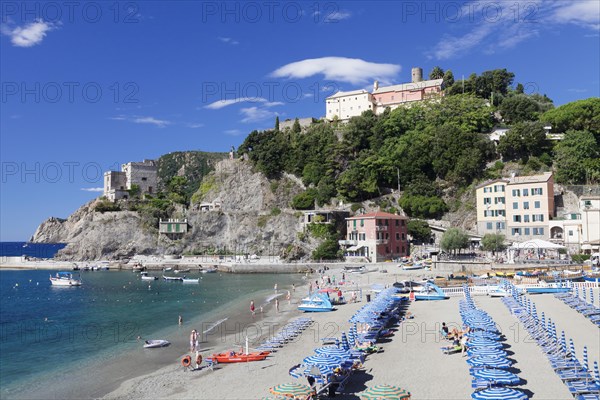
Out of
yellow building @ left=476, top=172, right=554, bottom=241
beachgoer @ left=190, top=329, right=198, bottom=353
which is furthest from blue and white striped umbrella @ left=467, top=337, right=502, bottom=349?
yellow building @ left=476, top=172, right=554, bottom=241

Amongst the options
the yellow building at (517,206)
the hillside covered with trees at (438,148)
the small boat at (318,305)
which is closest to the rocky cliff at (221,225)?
the hillside covered with trees at (438,148)

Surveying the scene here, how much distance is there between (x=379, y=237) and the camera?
205ft

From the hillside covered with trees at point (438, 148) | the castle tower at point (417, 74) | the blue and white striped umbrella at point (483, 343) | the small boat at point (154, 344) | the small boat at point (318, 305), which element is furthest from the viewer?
the castle tower at point (417, 74)

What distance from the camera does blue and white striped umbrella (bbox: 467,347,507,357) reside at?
16891 mm

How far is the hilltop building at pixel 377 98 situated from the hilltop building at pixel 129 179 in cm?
4960

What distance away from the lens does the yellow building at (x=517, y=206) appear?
54.4m

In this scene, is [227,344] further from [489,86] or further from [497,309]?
[489,86]

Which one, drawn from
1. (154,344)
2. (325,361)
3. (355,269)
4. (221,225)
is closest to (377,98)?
(221,225)

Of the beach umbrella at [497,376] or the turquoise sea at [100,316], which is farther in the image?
the turquoise sea at [100,316]

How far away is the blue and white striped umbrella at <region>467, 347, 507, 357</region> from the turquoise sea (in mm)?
14358

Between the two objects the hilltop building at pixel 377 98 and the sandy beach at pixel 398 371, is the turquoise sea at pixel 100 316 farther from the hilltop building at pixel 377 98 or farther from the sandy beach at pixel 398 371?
the hilltop building at pixel 377 98

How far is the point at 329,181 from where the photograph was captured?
75375mm

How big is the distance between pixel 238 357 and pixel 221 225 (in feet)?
205

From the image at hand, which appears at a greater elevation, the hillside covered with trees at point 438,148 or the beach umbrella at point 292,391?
the hillside covered with trees at point 438,148
